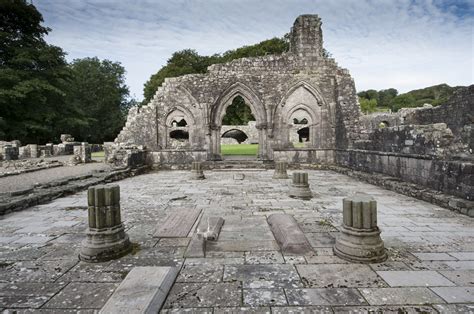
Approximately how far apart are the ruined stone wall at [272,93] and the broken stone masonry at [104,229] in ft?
34.3

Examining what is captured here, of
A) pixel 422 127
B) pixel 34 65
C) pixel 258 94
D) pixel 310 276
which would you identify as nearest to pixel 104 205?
pixel 310 276

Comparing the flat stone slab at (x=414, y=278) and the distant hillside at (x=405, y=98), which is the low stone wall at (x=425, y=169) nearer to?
the flat stone slab at (x=414, y=278)

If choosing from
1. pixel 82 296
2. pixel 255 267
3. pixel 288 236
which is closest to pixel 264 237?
pixel 288 236

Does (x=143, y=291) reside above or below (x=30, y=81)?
below

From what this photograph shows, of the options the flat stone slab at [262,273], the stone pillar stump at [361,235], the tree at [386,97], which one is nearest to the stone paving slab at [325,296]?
the flat stone slab at [262,273]

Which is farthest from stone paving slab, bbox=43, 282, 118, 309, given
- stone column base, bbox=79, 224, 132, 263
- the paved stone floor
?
stone column base, bbox=79, 224, 132, 263

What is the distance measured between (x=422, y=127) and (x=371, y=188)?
86.6 inches

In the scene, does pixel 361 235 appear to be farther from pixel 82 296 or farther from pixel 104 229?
pixel 104 229

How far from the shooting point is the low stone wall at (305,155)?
14.2 meters

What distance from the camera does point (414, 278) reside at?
2.96m

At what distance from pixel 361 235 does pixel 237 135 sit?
31.4 metres

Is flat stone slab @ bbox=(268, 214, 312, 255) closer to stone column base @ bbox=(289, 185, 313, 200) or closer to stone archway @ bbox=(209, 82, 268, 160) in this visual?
stone column base @ bbox=(289, 185, 313, 200)

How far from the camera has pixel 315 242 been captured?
4.07 meters

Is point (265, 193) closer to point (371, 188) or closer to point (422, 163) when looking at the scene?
Answer: point (371, 188)
